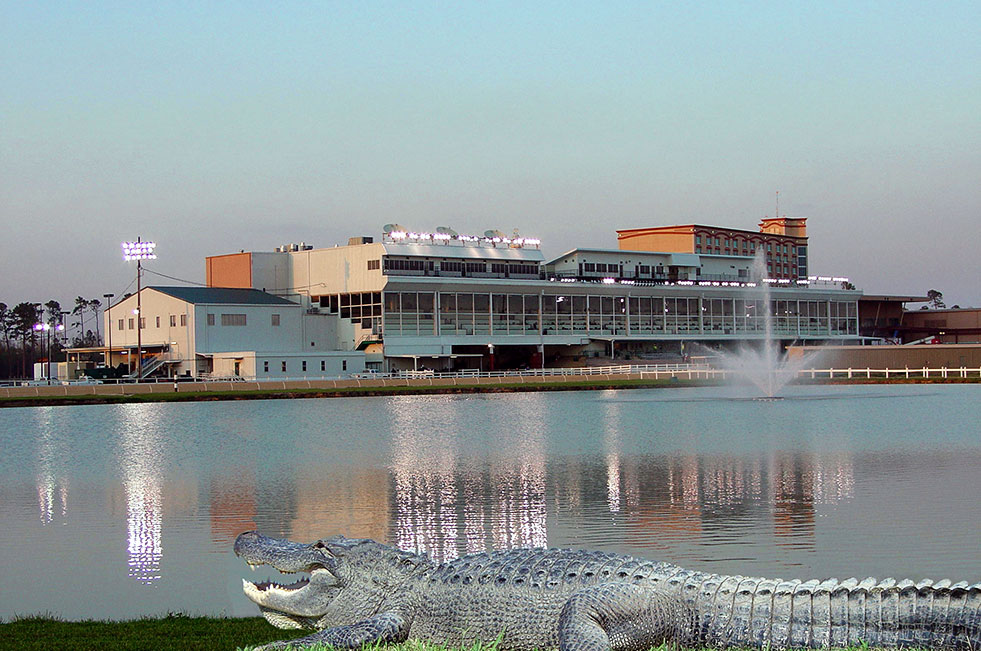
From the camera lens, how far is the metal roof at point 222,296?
3497 inches

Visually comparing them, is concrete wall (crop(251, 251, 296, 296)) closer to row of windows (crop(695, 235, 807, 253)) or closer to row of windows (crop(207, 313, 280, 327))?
row of windows (crop(207, 313, 280, 327))

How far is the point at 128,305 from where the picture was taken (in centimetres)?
9775

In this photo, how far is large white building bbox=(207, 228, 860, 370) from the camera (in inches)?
3772

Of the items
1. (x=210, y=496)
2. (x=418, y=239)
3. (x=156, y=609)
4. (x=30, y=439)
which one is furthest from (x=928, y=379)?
(x=156, y=609)

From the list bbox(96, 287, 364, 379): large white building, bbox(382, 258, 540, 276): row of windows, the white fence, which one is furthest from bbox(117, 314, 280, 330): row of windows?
bbox(382, 258, 540, 276): row of windows

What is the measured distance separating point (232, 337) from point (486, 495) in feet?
230

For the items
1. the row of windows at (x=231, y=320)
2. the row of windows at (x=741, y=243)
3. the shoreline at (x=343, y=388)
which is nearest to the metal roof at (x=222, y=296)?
the row of windows at (x=231, y=320)

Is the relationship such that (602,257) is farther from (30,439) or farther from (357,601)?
(357,601)

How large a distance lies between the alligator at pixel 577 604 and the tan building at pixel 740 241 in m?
155

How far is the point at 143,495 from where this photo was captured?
75.3ft

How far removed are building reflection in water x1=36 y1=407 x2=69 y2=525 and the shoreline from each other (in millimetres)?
19595

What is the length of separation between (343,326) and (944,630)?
298 feet

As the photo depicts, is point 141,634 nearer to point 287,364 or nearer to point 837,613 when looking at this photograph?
point 837,613

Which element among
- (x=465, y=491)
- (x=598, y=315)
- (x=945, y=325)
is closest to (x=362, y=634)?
Answer: (x=465, y=491)
